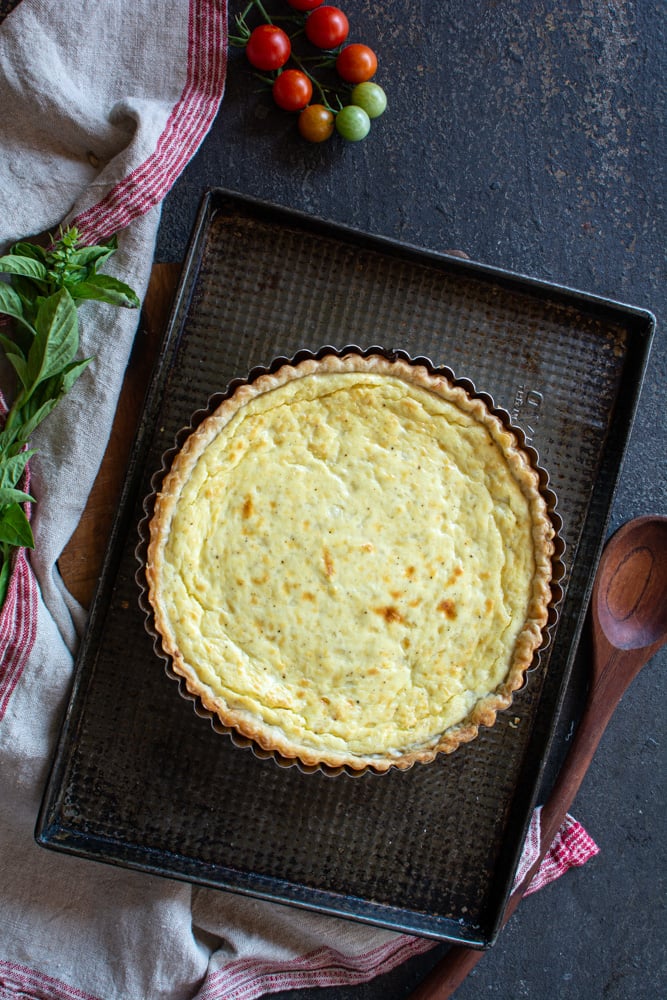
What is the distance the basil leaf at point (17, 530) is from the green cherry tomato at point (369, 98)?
6.32ft

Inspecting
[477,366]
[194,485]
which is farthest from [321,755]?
[477,366]

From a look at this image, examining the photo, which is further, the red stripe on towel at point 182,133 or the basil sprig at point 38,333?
the red stripe on towel at point 182,133

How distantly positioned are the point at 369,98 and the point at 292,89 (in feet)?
0.94

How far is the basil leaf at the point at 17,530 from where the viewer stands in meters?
2.68

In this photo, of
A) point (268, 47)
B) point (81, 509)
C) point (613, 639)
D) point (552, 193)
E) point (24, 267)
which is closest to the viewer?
point (24, 267)

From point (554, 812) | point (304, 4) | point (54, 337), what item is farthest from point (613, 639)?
point (304, 4)

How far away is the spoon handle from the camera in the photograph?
305 cm

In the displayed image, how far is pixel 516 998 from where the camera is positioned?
3.25 m

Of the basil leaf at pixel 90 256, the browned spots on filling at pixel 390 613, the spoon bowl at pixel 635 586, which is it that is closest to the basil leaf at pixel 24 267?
the basil leaf at pixel 90 256

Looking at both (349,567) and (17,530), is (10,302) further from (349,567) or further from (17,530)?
(349,567)

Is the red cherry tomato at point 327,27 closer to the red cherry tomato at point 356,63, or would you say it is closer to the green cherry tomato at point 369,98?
the red cherry tomato at point 356,63

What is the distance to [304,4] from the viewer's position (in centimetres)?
306

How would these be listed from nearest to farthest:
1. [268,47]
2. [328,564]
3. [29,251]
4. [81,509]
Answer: [328,564] → [29,251] → [81,509] → [268,47]

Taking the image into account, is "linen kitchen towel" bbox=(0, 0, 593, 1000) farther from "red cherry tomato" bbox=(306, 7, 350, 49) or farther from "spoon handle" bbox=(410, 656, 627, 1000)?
"red cherry tomato" bbox=(306, 7, 350, 49)
